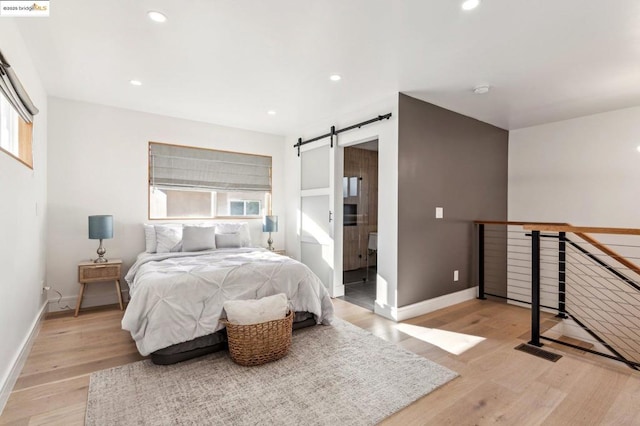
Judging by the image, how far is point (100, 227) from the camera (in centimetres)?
358

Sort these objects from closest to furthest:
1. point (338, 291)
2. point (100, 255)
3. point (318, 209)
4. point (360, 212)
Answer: point (100, 255) < point (338, 291) < point (318, 209) < point (360, 212)

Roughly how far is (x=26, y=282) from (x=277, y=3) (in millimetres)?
3074

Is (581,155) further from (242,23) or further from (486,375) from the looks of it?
(242,23)

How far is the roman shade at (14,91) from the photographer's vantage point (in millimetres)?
1958

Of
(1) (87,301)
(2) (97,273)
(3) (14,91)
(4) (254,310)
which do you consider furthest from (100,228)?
(4) (254,310)

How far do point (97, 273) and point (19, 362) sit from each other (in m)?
1.39

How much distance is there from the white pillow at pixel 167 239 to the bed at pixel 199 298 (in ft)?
2.33

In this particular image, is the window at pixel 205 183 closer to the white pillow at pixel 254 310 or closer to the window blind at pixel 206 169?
the window blind at pixel 206 169

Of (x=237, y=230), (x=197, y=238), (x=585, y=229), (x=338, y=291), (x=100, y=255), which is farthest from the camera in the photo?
(x=237, y=230)

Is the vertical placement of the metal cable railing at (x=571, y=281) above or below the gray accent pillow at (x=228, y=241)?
below

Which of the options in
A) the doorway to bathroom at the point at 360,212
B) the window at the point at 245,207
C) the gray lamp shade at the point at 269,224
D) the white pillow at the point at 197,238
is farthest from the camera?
the doorway to bathroom at the point at 360,212

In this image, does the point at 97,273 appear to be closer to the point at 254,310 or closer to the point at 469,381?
the point at 254,310

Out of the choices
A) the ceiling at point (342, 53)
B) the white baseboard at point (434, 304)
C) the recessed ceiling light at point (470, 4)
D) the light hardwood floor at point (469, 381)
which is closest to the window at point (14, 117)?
the ceiling at point (342, 53)

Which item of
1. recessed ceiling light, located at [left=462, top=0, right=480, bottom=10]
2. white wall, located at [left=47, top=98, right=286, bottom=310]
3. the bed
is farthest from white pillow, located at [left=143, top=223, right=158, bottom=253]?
recessed ceiling light, located at [left=462, top=0, right=480, bottom=10]
